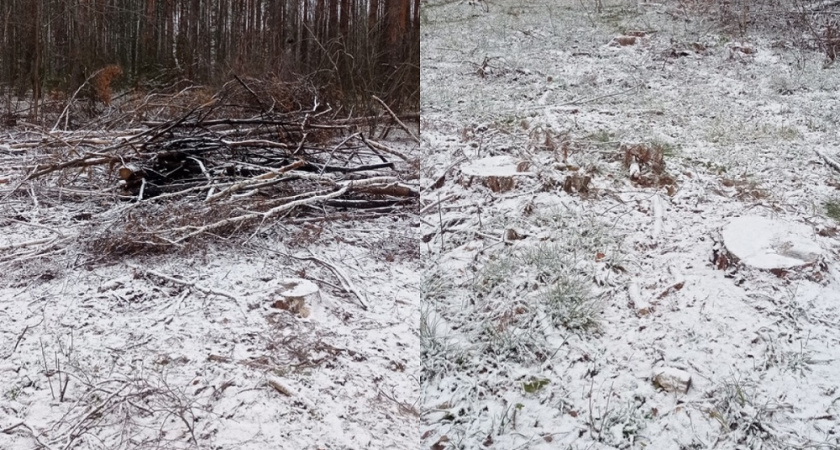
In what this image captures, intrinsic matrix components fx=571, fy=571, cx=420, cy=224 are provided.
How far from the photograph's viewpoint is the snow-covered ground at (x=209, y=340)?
1.39m

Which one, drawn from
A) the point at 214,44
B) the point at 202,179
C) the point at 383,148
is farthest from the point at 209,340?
the point at 214,44

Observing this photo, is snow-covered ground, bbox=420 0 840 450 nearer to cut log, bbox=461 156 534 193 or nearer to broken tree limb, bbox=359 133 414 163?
cut log, bbox=461 156 534 193

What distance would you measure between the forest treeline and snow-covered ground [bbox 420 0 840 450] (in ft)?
2.55

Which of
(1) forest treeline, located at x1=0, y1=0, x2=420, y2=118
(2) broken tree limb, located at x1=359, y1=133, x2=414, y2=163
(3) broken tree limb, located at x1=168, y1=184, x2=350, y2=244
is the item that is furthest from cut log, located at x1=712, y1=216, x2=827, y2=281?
(1) forest treeline, located at x1=0, y1=0, x2=420, y2=118

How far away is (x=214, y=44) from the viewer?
5.61 meters

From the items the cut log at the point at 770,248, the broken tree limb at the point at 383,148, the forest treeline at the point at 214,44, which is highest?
the forest treeline at the point at 214,44

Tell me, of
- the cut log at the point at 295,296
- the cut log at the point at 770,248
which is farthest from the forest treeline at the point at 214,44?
the cut log at the point at 770,248

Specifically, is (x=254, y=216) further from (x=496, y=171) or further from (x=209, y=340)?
(x=496, y=171)

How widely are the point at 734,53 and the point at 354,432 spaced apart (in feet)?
11.2

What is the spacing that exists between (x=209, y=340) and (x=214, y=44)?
183 inches

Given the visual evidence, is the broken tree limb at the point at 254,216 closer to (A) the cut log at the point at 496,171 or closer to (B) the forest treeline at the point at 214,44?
(A) the cut log at the point at 496,171

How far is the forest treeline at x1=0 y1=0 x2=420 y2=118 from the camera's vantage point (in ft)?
13.7

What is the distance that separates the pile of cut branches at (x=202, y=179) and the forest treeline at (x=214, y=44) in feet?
2.94

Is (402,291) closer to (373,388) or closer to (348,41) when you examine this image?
(373,388)
